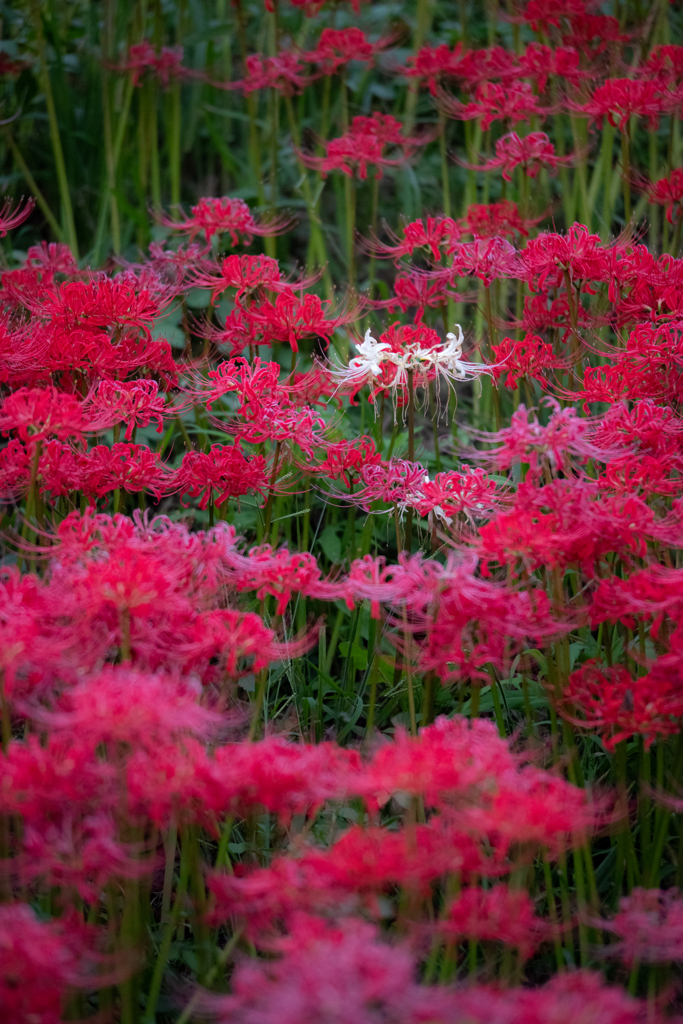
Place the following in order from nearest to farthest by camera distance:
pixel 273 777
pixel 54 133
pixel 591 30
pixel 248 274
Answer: pixel 273 777 < pixel 248 274 < pixel 591 30 < pixel 54 133

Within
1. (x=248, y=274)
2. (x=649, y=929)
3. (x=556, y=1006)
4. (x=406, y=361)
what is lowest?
(x=649, y=929)

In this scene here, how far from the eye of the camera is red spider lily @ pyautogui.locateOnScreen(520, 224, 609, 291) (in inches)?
74.1

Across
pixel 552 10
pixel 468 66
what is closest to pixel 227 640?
pixel 468 66

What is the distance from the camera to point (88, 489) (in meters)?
1.72

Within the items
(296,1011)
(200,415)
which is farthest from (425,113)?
→ (296,1011)

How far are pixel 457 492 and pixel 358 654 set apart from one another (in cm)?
59

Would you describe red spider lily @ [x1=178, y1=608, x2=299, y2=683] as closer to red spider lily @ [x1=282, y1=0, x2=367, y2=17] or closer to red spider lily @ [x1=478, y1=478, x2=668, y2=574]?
red spider lily @ [x1=478, y1=478, x2=668, y2=574]

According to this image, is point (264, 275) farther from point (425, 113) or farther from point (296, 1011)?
point (425, 113)

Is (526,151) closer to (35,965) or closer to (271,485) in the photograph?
(271,485)

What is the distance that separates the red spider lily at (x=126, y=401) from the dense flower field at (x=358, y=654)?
0.01 m

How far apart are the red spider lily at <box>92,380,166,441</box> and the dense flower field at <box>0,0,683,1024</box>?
0.4 inches

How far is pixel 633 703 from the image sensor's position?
1362mm

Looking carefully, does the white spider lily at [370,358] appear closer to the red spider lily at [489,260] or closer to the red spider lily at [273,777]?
the red spider lily at [489,260]

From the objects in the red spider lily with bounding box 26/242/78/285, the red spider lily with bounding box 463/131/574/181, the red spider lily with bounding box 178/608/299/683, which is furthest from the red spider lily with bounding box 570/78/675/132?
the red spider lily with bounding box 178/608/299/683
